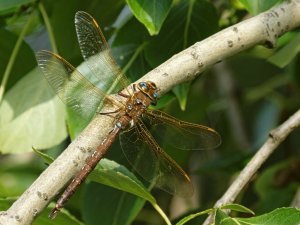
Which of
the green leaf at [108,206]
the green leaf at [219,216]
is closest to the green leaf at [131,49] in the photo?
the green leaf at [108,206]

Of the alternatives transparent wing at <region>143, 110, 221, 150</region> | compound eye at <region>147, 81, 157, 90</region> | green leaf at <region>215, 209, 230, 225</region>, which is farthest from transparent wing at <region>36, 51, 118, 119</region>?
green leaf at <region>215, 209, 230, 225</region>

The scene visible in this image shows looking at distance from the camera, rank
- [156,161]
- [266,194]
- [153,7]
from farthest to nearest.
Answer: [266,194]
[156,161]
[153,7]

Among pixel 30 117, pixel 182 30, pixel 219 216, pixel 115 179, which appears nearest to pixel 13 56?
pixel 30 117

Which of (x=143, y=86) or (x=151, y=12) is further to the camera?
(x=151, y=12)

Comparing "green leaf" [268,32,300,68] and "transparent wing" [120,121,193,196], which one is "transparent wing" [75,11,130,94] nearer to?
"transparent wing" [120,121,193,196]

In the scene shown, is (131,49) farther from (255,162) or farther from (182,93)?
(255,162)

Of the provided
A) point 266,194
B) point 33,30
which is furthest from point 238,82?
point 33,30

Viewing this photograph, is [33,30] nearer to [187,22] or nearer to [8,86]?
[8,86]
